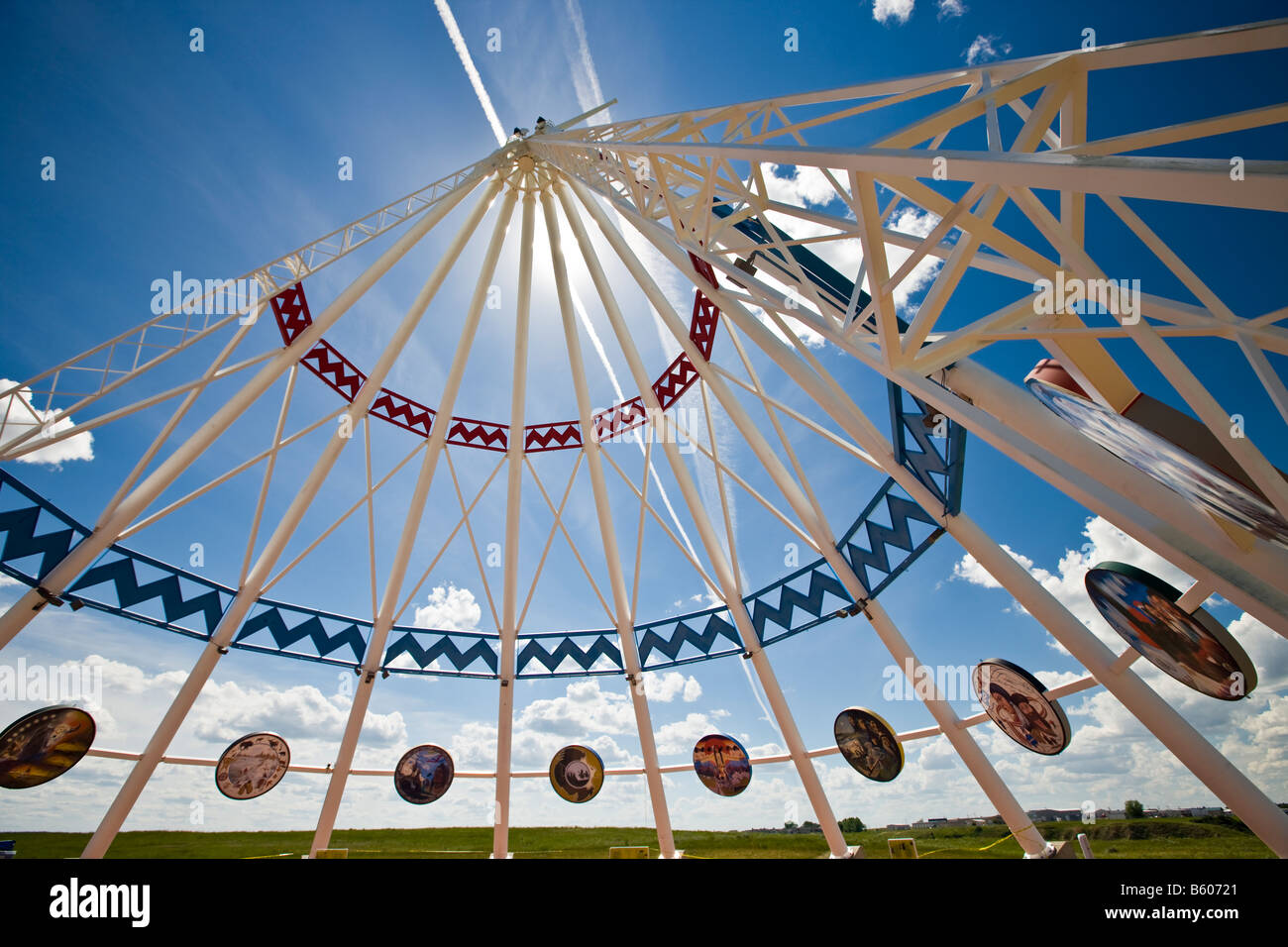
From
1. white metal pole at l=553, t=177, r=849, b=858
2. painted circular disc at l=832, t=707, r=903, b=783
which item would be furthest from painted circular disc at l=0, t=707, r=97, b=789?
painted circular disc at l=832, t=707, r=903, b=783

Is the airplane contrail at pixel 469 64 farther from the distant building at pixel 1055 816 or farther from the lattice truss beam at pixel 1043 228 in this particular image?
the distant building at pixel 1055 816

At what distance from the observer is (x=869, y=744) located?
18969 millimetres

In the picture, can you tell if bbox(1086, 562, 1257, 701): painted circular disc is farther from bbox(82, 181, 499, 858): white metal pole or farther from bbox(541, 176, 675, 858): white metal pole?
bbox(82, 181, 499, 858): white metal pole

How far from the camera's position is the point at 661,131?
1354cm

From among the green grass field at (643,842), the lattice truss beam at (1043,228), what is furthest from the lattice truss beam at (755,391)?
the green grass field at (643,842)

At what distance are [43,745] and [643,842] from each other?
25320 mm

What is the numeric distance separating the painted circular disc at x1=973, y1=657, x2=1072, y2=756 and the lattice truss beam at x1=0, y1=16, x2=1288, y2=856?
140 cm

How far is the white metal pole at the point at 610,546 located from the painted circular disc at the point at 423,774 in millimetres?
9279

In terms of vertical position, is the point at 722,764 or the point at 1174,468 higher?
the point at 1174,468

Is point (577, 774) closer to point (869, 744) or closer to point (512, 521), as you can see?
point (512, 521)

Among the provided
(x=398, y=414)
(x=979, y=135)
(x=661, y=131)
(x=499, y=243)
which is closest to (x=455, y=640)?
(x=398, y=414)

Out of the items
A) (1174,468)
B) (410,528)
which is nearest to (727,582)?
(410,528)

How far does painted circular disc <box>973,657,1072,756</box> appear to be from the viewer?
1342 centimetres
